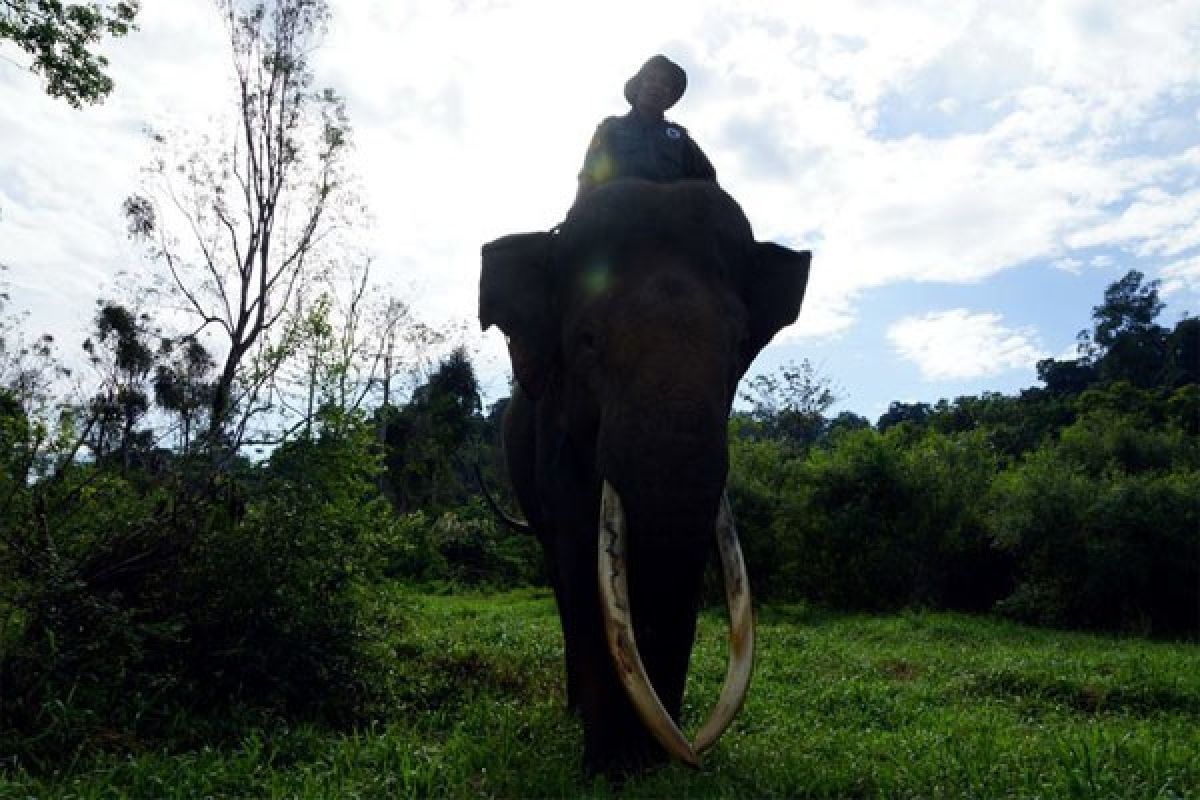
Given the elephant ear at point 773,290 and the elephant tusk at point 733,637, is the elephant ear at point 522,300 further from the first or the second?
the elephant tusk at point 733,637

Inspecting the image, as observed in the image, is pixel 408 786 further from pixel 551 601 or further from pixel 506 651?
pixel 551 601

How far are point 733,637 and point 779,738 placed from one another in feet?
6.47

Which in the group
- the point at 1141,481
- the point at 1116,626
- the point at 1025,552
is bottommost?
the point at 1116,626

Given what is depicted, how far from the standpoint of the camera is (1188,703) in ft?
A: 23.4

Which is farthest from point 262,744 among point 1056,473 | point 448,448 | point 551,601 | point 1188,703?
point 448,448

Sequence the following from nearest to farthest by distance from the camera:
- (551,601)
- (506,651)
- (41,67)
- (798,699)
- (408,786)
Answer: (408,786)
(798,699)
(506,651)
(41,67)
(551,601)

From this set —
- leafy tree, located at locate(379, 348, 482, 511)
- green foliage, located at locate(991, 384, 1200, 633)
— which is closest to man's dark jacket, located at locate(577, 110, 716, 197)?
green foliage, located at locate(991, 384, 1200, 633)

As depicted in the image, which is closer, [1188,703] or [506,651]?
[1188,703]

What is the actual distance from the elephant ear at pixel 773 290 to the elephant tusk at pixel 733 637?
100cm

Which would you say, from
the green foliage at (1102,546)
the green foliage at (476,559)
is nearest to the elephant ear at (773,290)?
the green foliage at (1102,546)

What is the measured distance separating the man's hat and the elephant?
1.02 meters

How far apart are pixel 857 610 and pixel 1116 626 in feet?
13.6

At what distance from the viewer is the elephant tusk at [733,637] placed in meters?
3.18

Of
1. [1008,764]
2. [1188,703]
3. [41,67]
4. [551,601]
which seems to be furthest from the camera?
[551,601]
